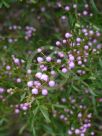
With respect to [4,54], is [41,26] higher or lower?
higher

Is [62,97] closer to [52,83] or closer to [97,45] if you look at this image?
[97,45]

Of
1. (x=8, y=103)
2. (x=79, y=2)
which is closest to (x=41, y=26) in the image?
(x=79, y=2)

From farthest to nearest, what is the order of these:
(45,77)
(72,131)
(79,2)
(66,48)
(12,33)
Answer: (12,33) → (79,2) → (72,131) → (66,48) → (45,77)

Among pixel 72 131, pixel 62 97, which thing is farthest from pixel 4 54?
pixel 72 131

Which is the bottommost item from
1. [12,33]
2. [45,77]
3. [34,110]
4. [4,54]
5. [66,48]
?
[34,110]

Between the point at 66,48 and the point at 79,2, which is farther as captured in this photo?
the point at 79,2

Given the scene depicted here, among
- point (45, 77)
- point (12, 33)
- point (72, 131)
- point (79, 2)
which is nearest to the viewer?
point (45, 77)

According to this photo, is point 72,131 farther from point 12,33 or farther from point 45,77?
point 12,33
